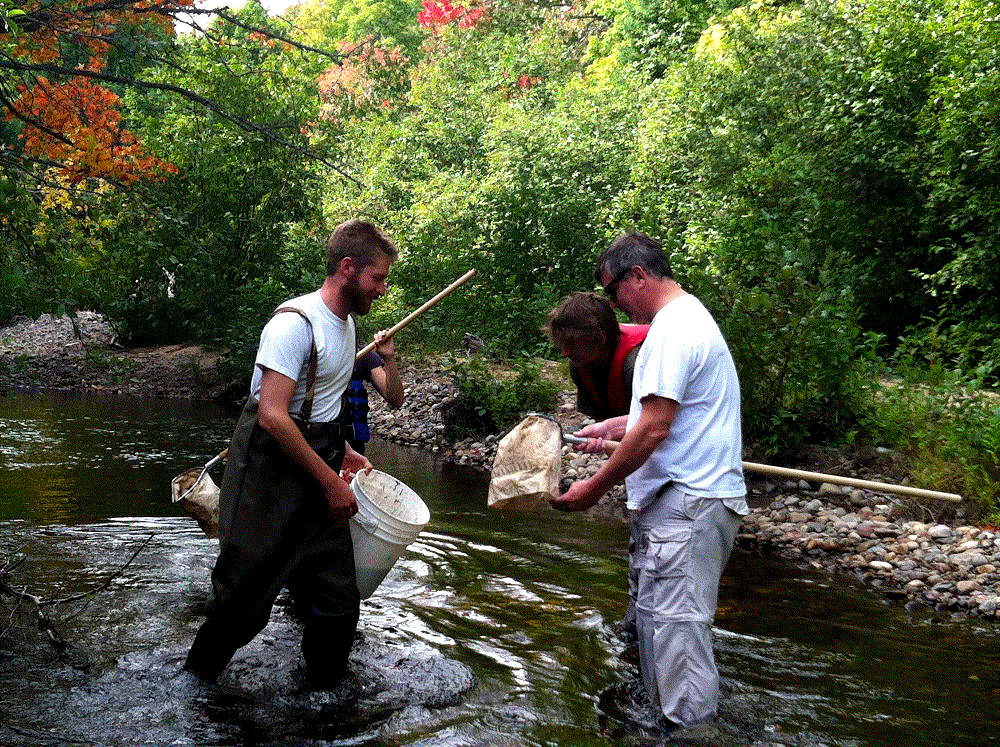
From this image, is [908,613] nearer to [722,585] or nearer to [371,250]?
[722,585]

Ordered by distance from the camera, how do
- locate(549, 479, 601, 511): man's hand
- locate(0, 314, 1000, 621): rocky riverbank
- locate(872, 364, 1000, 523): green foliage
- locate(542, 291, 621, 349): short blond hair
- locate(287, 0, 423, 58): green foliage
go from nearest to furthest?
locate(549, 479, 601, 511): man's hand, locate(542, 291, 621, 349): short blond hair, locate(0, 314, 1000, 621): rocky riverbank, locate(872, 364, 1000, 523): green foliage, locate(287, 0, 423, 58): green foliage

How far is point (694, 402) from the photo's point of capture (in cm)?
391

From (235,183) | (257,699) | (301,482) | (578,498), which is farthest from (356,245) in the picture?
(235,183)

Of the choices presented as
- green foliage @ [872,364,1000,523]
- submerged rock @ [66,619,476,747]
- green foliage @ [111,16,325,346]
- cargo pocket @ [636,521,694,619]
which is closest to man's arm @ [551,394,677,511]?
cargo pocket @ [636,521,694,619]

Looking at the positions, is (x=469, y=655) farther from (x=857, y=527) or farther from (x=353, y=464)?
(x=857, y=527)

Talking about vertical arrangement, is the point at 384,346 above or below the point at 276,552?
above

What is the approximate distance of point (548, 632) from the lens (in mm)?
6035

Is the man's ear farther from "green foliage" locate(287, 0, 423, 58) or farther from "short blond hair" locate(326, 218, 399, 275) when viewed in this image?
"green foliage" locate(287, 0, 423, 58)

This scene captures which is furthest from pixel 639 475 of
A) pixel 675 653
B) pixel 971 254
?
pixel 971 254

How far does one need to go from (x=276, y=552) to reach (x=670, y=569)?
5.19 ft

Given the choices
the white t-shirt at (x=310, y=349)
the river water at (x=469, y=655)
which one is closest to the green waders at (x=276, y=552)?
the white t-shirt at (x=310, y=349)

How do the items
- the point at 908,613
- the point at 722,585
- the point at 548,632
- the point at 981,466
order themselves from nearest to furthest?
1. the point at 548,632
2. the point at 908,613
3. the point at 722,585
4. the point at 981,466

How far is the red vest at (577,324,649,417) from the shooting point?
4875 mm

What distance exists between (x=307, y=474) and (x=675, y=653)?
162cm
